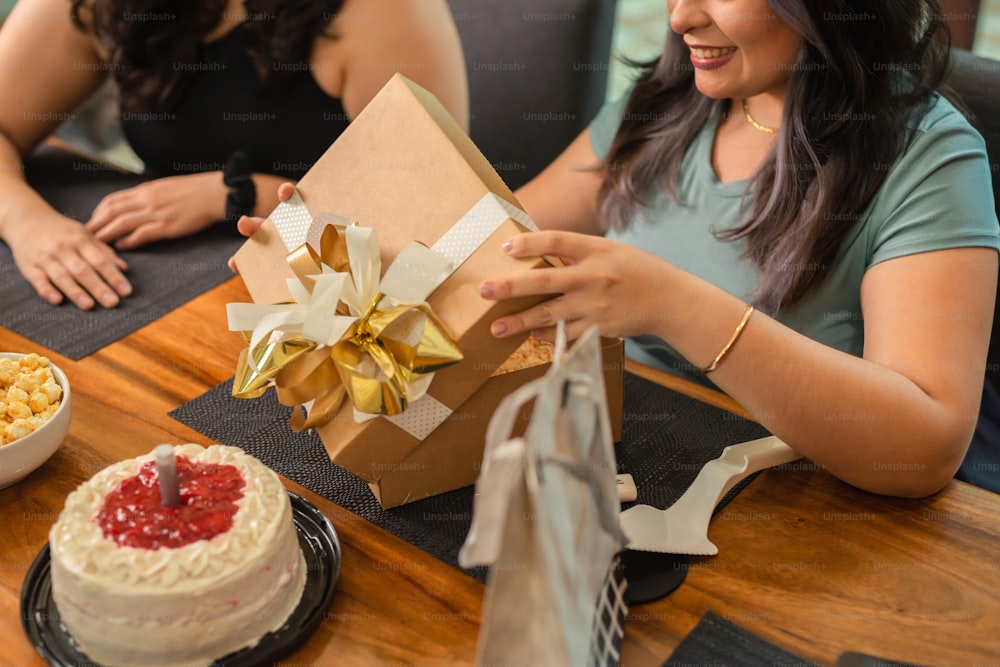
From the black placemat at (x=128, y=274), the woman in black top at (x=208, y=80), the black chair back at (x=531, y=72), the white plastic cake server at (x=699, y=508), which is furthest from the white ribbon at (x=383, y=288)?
A: the black chair back at (x=531, y=72)

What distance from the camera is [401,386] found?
83 cm

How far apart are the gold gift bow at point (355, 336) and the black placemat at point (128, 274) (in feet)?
1.58

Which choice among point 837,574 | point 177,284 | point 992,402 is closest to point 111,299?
point 177,284

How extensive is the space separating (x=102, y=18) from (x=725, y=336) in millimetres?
1319

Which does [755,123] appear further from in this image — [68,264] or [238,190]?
[68,264]

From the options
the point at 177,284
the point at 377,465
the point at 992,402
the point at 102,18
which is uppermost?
the point at 102,18

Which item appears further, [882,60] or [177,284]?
[177,284]

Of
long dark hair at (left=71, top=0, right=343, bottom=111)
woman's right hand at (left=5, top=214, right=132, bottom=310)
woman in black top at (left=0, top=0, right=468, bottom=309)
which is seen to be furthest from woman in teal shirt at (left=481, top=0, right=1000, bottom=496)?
woman's right hand at (left=5, top=214, right=132, bottom=310)

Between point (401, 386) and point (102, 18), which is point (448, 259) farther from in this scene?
point (102, 18)

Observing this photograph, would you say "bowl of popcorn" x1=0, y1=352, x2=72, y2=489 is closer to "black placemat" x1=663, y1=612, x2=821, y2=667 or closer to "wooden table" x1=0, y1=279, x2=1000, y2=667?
"wooden table" x1=0, y1=279, x2=1000, y2=667

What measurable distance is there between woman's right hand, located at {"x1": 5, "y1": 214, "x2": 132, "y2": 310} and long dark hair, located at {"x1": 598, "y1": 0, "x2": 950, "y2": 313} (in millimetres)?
947

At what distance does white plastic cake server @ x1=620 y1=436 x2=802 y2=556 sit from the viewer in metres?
0.89

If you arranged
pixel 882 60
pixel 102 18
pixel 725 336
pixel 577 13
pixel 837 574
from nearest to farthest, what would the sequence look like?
pixel 837 574 < pixel 725 336 < pixel 882 60 < pixel 102 18 < pixel 577 13

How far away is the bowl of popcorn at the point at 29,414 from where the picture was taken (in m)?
0.92
